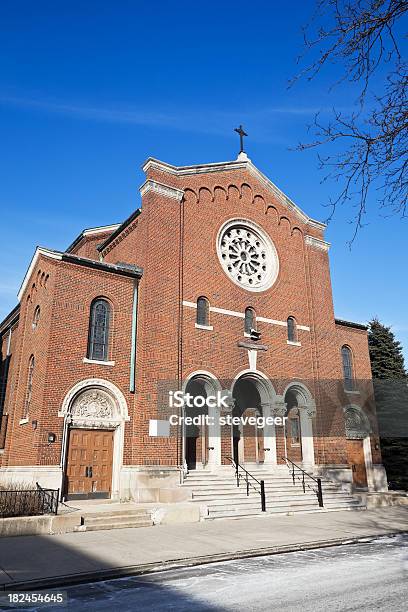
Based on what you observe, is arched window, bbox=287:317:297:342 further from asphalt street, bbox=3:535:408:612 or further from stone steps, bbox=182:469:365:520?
asphalt street, bbox=3:535:408:612

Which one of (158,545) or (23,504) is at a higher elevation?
(23,504)

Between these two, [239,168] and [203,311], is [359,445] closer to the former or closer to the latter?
[203,311]

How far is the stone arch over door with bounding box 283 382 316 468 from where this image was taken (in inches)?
836

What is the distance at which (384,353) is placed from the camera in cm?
3312

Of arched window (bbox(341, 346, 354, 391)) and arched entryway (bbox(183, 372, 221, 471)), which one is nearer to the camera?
arched entryway (bbox(183, 372, 221, 471))

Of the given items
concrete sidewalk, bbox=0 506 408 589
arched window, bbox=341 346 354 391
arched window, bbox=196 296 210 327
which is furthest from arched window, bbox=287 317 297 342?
concrete sidewalk, bbox=0 506 408 589

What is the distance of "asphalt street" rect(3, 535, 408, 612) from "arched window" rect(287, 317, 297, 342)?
13.4m

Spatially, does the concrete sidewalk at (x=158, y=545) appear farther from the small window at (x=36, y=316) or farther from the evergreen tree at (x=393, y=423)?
the evergreen tree at (x=393, y=423)

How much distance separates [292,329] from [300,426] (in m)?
4.44

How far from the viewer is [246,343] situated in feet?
67.0

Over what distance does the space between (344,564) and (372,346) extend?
2639 cm

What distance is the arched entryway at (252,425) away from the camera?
20.3m

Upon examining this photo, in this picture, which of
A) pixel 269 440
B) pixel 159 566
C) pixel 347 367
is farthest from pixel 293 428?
pixel 159 566

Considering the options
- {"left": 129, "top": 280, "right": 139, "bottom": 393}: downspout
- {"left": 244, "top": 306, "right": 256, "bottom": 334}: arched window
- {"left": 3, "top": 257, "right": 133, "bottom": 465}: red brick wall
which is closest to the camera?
{"left": 3, "top": 257, "right": 133, "bottom": 465}: red brick wall
